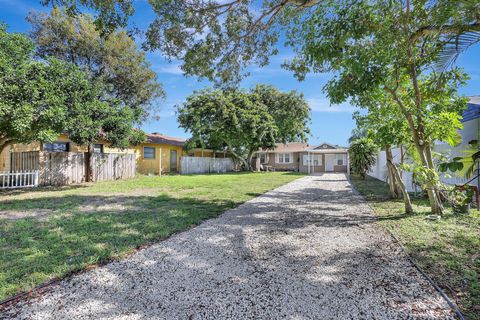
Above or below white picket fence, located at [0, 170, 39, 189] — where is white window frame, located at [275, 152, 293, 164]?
above

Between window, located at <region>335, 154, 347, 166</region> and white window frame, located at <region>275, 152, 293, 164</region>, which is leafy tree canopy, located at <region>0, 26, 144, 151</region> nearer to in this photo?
white window frame, located at <region>275, 152, 293, 164</region>

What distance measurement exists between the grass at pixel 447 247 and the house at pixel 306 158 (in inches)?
906

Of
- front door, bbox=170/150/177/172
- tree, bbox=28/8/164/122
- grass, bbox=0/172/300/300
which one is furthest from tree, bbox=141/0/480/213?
front door, bbox=170/150/177/172

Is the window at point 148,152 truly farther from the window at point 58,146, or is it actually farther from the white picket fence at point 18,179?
the white picket fence at point 18,179

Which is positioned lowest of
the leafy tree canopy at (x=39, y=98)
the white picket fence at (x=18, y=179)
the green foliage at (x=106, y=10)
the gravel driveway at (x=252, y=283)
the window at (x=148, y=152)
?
the gravel driveway at (x=252, y=283)

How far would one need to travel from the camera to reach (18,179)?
11156mm

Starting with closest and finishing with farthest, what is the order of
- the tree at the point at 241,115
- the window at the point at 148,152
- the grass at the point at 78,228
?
the grass at the point at 78,228 < the window at the point at 148,152 < the tree at the point at 241,115

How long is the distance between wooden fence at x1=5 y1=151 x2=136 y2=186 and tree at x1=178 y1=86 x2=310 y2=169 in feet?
24.7

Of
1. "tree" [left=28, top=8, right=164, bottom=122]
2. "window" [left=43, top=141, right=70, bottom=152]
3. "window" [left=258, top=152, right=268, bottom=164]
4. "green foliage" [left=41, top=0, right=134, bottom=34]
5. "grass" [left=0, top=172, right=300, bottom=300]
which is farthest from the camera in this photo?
"window" [left=258, top=152, right=268, bottom=164]

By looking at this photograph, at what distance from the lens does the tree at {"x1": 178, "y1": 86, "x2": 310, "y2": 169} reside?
2184 cm

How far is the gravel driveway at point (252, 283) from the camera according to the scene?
246 cm

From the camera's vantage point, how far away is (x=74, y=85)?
33.2 ft

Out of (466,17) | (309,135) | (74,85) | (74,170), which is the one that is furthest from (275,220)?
(309,135)

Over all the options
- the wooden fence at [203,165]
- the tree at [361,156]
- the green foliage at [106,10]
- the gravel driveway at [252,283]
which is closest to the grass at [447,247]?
the gravel driveway at [252,283]
